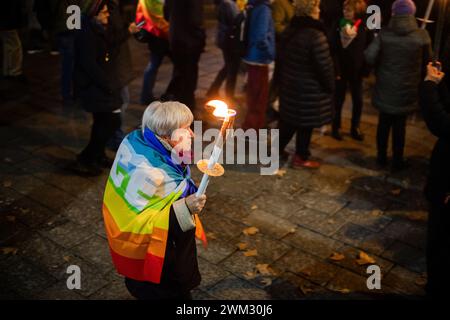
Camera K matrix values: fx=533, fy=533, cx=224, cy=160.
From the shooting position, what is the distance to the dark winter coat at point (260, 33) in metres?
7.13

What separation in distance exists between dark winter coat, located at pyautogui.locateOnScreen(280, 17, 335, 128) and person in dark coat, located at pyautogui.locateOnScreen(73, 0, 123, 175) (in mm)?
→ 2070

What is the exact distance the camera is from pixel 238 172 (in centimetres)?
686

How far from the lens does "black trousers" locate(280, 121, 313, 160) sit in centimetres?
694

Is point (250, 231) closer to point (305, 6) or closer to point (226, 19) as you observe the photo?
point (305, 6)

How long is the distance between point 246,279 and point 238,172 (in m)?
2.23

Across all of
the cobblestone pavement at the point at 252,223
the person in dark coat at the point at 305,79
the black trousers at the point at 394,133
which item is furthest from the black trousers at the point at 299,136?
the black trousers at the point at 394,133

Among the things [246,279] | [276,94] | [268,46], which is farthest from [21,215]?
[276,94]

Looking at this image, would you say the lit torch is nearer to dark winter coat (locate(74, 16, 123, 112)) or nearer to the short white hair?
the short white hair

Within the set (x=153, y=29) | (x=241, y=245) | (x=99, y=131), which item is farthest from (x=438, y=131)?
(x=153, y=29)

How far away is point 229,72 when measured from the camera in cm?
858

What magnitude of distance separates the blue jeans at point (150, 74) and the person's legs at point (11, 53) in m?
2.41

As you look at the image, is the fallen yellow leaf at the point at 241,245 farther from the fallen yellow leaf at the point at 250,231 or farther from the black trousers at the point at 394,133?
the black trousers at the point at 394,133

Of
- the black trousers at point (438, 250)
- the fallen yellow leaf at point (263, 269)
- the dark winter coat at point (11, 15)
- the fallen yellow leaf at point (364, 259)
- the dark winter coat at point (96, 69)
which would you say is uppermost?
the dark winter coat at point (11, 15)
